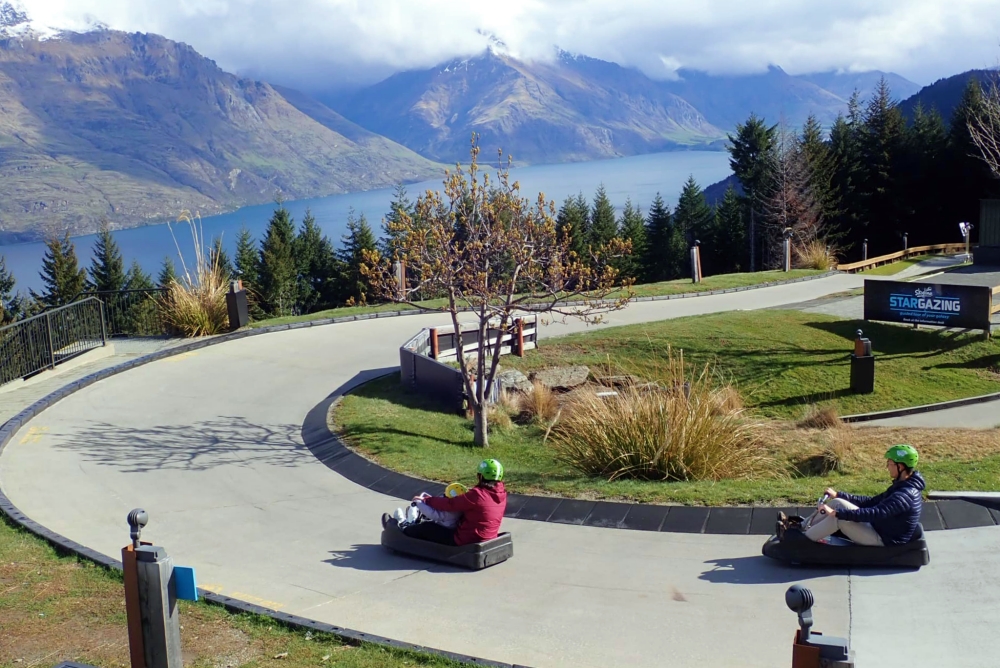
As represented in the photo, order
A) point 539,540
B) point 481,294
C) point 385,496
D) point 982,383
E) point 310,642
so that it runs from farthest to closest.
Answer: point 982,383 < point 481,294 < point 385,496 < point 539,540 < point 310,642

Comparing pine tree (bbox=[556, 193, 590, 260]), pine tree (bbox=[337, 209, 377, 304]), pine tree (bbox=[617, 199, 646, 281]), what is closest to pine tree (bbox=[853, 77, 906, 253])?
pine tree (bbox=[617, 199, 646, 281])

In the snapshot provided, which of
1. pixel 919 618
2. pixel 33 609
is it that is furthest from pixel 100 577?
pixel 919 618

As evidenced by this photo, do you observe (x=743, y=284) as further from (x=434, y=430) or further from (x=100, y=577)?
(x=100, y=577)

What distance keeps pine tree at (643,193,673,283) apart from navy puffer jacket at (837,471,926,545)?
6221 centimetres

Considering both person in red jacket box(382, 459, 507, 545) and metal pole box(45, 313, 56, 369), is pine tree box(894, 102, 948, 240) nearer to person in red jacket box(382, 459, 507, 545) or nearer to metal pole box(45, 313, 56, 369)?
metal pole box(45, 313, 56, 369)

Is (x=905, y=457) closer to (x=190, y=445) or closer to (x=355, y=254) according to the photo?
(x=190, y=445)

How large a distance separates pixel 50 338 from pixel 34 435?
5.13 m

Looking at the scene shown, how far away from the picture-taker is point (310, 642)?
6625 mm

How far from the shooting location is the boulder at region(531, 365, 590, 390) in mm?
17422

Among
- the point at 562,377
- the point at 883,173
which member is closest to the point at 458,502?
the point at 562,377

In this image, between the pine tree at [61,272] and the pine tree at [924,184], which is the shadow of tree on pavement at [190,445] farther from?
the pine tree at [61,272]

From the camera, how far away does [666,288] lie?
29.5m

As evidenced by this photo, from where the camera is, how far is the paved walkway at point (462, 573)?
655 cm

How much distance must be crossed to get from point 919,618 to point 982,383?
46.2 ft
